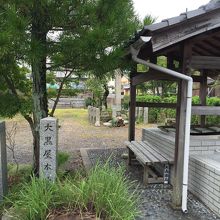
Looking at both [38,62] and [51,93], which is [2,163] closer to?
[38,62]

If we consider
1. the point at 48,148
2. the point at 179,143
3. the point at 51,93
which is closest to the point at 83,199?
the point at 48,148

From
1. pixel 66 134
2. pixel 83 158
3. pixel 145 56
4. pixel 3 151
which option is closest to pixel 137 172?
pixel 83 158

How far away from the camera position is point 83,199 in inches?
134

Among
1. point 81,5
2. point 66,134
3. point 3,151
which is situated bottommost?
point 66,134

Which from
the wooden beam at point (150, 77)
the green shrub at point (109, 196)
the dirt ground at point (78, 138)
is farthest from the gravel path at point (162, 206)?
the dirt ground at point (78, 138)

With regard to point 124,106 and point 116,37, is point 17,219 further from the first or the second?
point 124,106

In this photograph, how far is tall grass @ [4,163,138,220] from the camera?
3.27 meters

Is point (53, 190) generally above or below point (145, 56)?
below

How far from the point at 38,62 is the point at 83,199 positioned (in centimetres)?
212

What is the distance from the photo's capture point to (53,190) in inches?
142

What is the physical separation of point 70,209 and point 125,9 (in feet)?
10.1

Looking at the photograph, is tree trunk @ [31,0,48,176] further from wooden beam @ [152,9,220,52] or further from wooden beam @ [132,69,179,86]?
wooden beam @ [132,69,179,86]

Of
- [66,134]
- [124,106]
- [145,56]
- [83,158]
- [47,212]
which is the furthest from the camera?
[124,106]

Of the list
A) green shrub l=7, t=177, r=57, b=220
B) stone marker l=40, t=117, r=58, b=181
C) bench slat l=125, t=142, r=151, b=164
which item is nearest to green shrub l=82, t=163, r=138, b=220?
green shrub l=7, t=177, r=57, b=220
